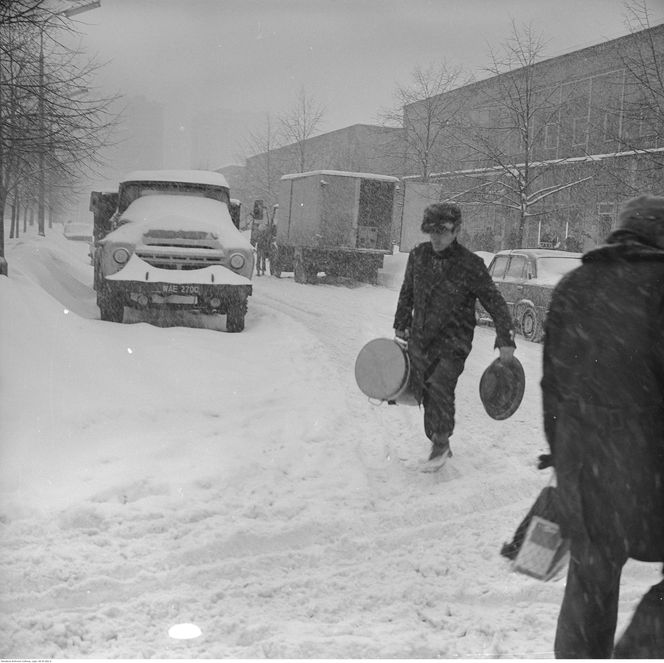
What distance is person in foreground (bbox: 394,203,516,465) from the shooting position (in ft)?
8.85

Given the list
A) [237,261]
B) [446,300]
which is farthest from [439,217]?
Answer: [237,261]

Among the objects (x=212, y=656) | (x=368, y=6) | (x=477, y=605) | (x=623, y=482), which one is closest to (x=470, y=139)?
(x=368, y=6)

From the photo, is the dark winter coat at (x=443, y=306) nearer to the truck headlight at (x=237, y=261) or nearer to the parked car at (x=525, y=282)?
the parked car at (x=525, y=282)

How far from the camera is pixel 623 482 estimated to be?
148 cm

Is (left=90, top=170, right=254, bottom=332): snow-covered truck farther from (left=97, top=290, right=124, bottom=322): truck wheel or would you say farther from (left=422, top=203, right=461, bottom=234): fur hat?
(left=422, top=203, right=461, bottom=234): fur hat

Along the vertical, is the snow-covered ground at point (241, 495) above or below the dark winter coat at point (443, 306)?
below

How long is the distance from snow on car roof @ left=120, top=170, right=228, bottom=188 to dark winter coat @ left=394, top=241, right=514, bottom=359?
2.83ft

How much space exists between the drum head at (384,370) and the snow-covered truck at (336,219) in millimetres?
350

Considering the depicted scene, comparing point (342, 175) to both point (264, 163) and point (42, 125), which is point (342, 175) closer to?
point (264, 163)

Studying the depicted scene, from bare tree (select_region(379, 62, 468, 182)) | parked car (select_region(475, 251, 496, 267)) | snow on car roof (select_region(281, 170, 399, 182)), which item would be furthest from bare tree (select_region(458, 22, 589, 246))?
snow on car roof (select_region(281, 170, 399, 182))

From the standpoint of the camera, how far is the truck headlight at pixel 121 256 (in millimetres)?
2018

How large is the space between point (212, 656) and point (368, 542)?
0.77 metres

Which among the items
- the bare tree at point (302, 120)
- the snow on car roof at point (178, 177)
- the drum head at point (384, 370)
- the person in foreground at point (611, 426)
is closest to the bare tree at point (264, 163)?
the bare tree at point (302, 120)

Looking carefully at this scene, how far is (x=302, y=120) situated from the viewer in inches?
95.0
